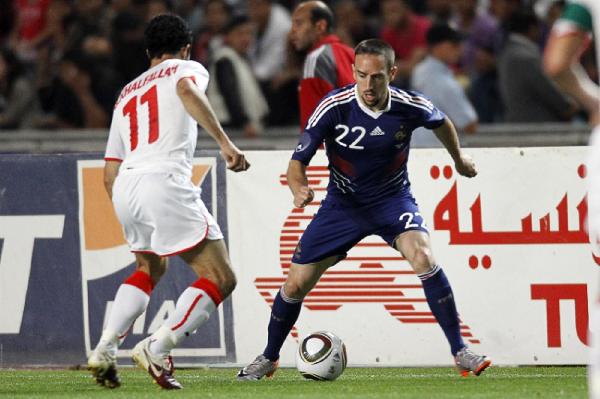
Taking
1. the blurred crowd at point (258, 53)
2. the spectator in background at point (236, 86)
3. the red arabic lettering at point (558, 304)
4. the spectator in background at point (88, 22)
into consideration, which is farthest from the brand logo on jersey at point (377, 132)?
the spectator in background at point (88, 22)

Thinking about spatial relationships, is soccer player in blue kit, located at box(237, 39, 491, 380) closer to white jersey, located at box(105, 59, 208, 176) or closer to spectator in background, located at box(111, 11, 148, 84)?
white jersey, located at box(105, 59, 208, 176)

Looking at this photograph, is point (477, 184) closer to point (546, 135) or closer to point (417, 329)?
point (417, 329)

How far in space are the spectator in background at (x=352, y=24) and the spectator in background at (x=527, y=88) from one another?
1.81m

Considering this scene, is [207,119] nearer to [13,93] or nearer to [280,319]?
[280,319]

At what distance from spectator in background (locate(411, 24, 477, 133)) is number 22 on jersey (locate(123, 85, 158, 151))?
4.59m

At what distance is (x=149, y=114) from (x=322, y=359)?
1.89 metres

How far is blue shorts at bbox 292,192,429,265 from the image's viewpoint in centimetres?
842

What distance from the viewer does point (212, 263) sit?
26.1ft

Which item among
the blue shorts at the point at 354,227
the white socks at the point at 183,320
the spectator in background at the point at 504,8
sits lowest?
the white socks at the point at 183,320

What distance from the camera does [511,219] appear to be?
9688 millimetres

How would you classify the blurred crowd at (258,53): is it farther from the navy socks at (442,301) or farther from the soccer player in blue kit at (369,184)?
the navy socks at (442,301)

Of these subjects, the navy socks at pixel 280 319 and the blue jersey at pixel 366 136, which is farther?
the navy socks at pixel 280 319

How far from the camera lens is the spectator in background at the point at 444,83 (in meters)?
12.2

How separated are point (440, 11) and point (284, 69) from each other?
1.83 m
